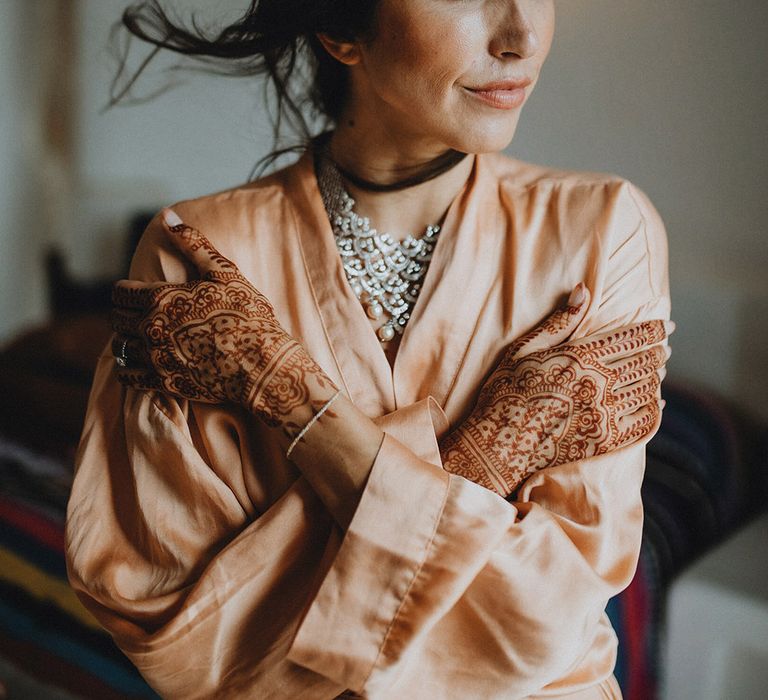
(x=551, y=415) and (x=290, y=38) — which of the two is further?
(x=290, y=38)

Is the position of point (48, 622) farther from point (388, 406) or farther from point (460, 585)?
point (460, 585)

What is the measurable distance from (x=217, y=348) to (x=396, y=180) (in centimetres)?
32

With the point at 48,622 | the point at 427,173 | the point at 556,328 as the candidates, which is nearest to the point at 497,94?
the point at 427,173

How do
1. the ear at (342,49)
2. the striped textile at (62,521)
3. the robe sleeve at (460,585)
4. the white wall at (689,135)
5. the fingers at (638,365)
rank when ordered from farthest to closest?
the white wall at (689,135)
the striped textile at (62,521)
the ear at (342,49)
the fingers at (638,365)
the robe sleeve at (460,585)

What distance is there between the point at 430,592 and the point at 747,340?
156cm

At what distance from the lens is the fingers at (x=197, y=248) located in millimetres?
962

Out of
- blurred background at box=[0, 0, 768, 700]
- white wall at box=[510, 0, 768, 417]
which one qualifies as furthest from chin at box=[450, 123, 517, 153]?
white wall at box=[510, 0, 768, 417]

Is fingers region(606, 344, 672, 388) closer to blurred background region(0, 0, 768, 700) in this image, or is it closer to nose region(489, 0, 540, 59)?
nose region(489, 0, 540, 59)

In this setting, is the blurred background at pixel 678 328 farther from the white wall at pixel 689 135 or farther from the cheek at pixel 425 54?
the cheek at pixel 425 54

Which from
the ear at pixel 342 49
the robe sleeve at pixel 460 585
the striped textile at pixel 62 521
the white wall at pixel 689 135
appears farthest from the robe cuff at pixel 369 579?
the white wall at pixel 689 135

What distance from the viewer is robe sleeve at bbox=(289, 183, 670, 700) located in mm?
833

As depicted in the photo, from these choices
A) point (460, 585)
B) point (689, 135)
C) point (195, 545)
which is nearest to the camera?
point (460, 585)

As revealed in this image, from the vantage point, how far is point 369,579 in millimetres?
838

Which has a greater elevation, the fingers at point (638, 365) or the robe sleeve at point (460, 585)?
the fingers at point (638, 365)
